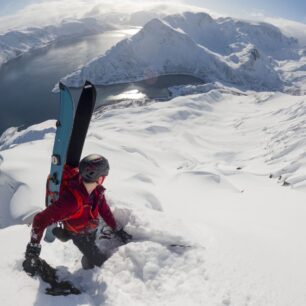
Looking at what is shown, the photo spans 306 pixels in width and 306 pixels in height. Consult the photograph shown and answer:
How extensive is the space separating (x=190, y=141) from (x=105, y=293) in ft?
249

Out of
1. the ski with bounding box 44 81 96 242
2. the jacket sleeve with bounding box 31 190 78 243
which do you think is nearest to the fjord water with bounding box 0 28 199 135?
the ski with bounding box 44 81 96 242

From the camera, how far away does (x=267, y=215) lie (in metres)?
12.3

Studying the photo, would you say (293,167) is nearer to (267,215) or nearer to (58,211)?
(267,215)

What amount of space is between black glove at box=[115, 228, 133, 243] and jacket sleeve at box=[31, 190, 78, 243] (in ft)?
5.98

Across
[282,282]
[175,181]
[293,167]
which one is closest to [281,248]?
[282,282]

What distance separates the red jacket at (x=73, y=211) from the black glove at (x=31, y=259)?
0.12 m

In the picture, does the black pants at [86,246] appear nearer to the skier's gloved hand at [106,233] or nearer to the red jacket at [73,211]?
the red jacket at [73,211]

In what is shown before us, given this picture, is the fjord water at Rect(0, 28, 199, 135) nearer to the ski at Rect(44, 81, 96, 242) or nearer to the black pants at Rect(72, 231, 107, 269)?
the ski at Rect(44, 81, 96, 242)

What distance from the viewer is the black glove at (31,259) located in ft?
21.6

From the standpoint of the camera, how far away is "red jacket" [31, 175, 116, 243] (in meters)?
6.42

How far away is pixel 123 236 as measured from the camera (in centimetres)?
809

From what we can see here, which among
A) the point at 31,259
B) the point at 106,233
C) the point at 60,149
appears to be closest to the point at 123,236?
the point at 106,233

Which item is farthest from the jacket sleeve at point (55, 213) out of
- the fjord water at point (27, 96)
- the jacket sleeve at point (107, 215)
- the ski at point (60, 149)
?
the fjord water at point (27, 96)

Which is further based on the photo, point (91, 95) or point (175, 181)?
point (175, 181)
